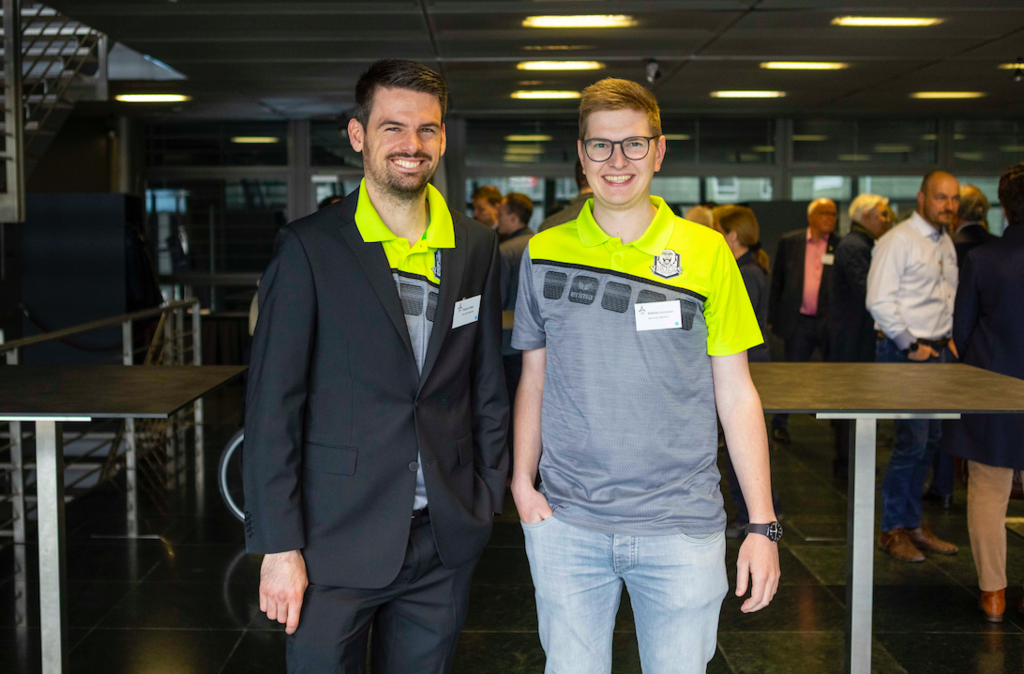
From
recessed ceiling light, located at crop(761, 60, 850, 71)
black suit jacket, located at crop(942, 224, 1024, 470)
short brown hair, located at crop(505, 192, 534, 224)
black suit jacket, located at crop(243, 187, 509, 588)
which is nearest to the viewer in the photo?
black suit jacket, located at crop(243, 187, 509, 588)

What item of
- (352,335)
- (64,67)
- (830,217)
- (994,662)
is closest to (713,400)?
(352,335)

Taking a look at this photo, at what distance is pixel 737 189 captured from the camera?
10578mm

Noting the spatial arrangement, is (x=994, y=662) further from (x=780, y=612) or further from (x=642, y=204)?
(x=642, y=204)

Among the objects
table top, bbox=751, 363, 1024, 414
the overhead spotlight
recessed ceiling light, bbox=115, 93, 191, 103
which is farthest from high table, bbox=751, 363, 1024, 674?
recessed ceiling light, bbox=115, 93, 191, 103

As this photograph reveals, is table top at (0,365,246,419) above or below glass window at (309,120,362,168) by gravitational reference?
below

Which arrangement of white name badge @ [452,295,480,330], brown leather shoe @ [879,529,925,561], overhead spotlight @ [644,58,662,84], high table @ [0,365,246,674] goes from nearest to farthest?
white name badge @ [452,295,480,330] < high table @ [0,365,246,674] < brown leather shoe @ [879,529,925,561] < overhead spotlight @ [644,58,662,84]

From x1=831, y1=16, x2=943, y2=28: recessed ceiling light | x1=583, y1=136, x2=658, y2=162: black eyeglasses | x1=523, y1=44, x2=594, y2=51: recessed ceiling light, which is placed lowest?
x1=583, y1=136, x2=658, y2=162: black eyeglasses

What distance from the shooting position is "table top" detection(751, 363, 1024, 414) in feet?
8.30

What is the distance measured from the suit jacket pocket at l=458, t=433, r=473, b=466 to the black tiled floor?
56.0 inches

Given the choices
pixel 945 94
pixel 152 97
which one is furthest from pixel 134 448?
pixel 945 94

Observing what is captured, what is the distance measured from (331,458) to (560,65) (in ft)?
19.0

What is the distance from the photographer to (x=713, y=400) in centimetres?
176

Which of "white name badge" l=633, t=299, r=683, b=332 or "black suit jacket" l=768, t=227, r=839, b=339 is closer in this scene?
"white name badge" l=633, t=299, r=683, b=332

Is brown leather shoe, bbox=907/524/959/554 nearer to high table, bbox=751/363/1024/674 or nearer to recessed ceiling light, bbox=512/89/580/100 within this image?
high table, bbox=751/363/1024/674
